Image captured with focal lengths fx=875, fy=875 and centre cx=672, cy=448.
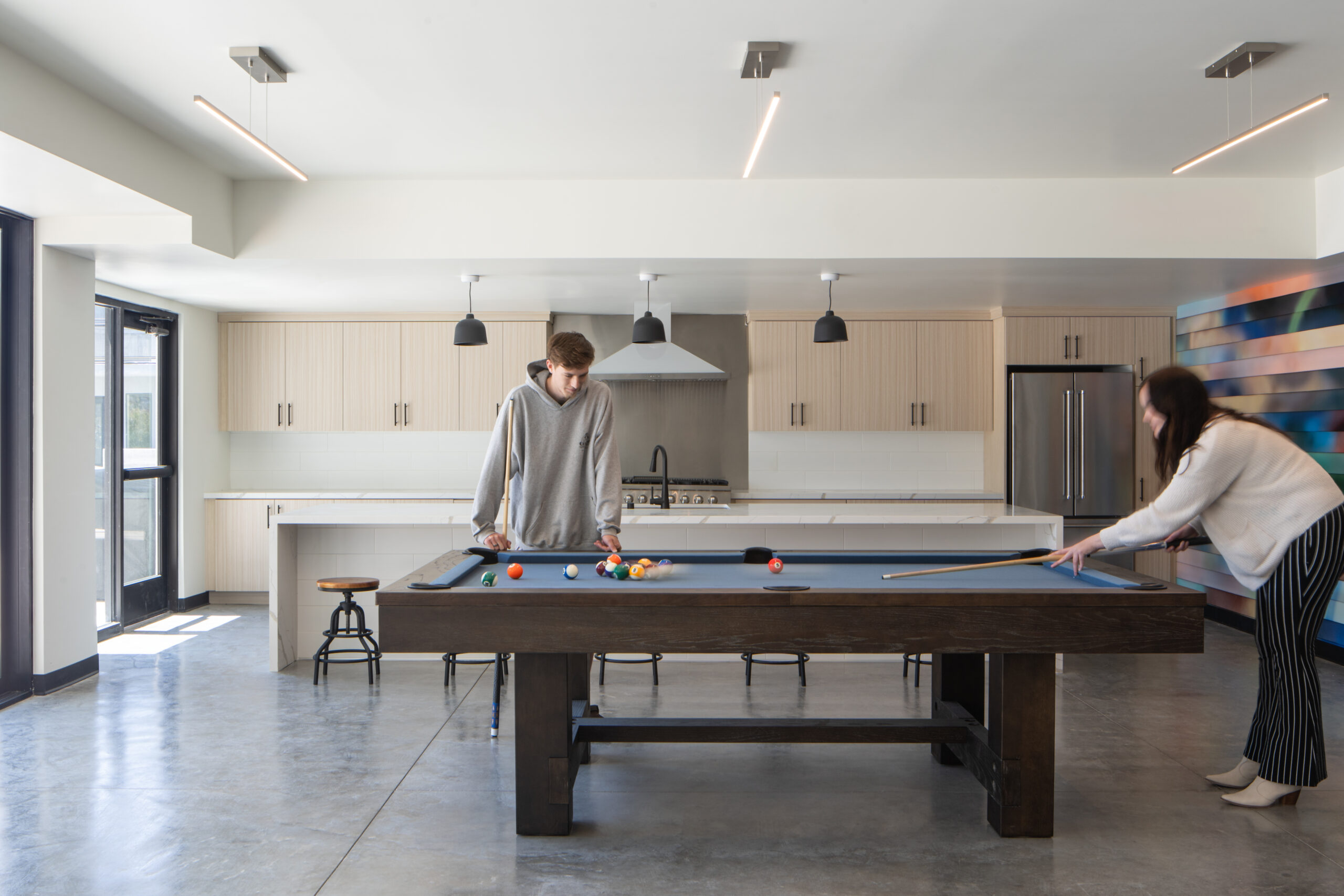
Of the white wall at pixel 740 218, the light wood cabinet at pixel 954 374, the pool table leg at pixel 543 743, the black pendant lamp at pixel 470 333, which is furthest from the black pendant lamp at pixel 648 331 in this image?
the pool table leg at pixel 543 743

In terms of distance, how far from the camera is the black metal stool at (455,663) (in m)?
4.03

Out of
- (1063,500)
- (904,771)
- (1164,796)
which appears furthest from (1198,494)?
(1063,500)

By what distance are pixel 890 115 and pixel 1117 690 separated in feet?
9.51

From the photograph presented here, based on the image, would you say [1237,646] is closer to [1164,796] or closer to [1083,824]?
[1164,796]

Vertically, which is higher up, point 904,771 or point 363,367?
point 363,367

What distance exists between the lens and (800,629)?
234 centimetres

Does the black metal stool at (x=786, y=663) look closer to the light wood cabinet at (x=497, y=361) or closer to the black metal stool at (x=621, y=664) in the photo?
the black metal stool at (x=621, y=664)

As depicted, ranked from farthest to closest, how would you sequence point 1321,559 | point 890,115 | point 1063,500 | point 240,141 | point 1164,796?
point 1063,500 → point 240,141 → point 890,115 → point 1164,796 → point 1321,559

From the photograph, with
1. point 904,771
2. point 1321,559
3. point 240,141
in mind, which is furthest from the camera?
point 240,141

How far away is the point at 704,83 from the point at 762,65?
302mm

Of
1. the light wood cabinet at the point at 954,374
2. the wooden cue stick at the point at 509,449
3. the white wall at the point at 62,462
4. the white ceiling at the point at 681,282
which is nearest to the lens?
the wooden cue stick at the point at 509,449

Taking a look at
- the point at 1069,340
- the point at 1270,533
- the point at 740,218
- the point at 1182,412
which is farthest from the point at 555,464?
the point at 1069,340

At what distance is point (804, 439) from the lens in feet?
23.4

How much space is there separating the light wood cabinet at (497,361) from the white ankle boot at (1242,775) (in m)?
5.14
